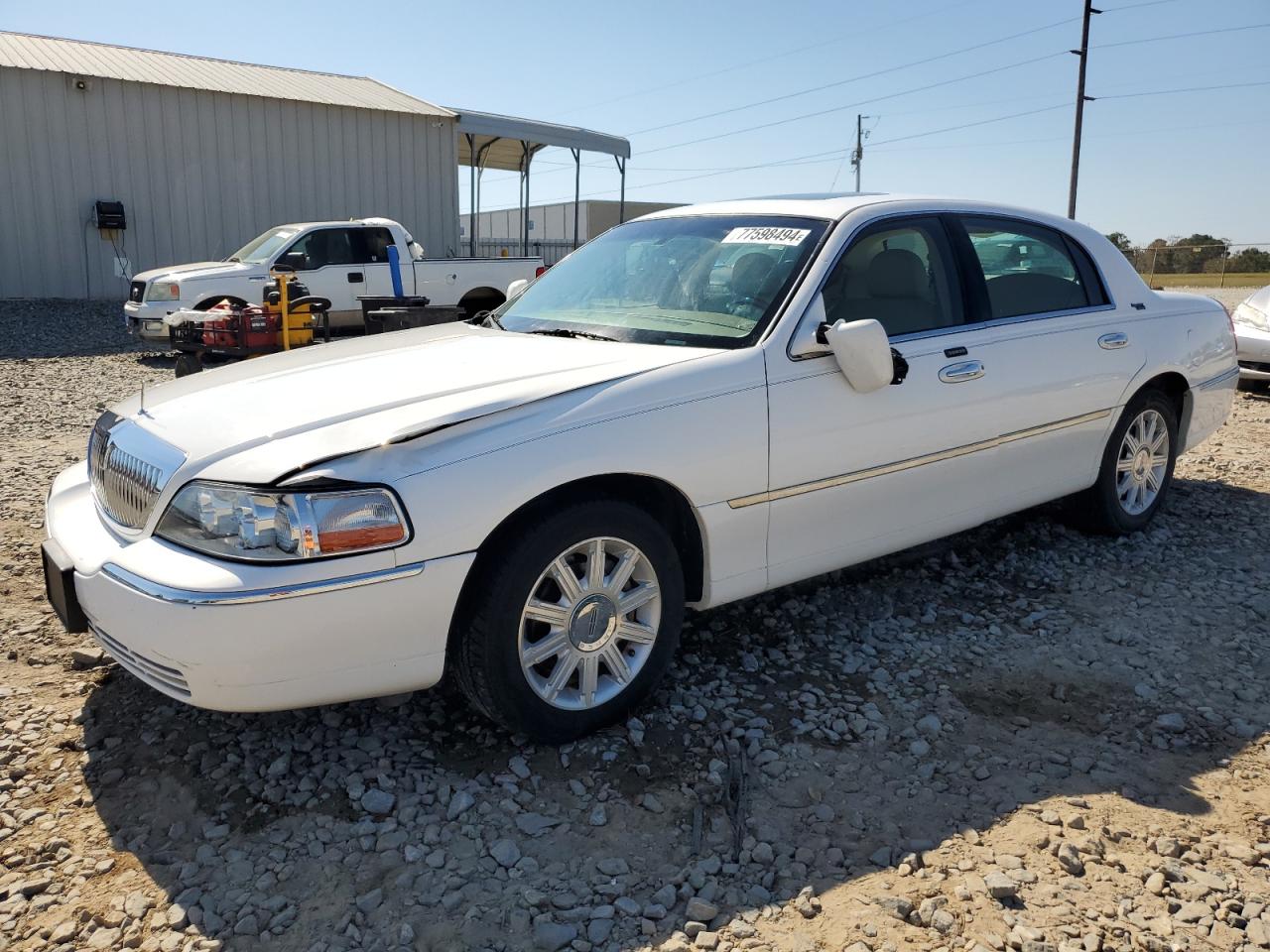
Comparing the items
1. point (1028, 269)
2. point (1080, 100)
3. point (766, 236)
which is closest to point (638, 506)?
point (766, 236)

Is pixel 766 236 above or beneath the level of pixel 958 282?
above

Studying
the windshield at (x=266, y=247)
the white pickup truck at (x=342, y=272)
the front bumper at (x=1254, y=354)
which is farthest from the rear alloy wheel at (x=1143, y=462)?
the windshield at (x=266, y=247)

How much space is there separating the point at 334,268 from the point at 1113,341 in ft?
38.2

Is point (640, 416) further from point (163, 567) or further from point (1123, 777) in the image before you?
point (1123, 777)

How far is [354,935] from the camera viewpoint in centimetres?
238

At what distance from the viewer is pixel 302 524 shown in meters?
2.65

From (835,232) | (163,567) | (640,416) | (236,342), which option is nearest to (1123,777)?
(640,416)

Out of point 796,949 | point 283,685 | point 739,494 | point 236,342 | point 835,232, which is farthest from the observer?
point 236,342

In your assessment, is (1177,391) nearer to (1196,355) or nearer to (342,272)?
(1196,355)

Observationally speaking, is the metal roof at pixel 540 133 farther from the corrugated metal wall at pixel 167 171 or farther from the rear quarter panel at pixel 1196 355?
the rear quarter panel at pixel 1196 355

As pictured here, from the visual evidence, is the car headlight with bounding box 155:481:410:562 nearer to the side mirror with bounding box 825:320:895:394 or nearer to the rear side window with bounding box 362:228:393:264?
the side mirror with bounding box 825:320:895:394

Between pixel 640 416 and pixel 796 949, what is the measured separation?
153cm

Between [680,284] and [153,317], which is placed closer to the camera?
[680,284]

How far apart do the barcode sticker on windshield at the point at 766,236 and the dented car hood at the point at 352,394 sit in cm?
71
